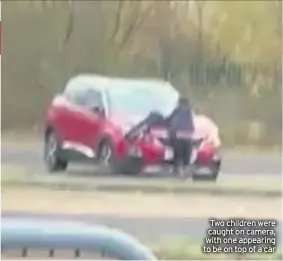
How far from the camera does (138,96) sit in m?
1.25

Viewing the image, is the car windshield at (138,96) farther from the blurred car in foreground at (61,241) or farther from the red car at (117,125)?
the blurred car in foreground at (61,241)

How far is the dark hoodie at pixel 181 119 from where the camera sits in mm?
1253

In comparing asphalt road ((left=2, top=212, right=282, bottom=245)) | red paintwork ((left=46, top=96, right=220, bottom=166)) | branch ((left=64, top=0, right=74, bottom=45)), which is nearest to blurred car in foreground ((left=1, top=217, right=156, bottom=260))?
asphalt road ((left=2, top=212, right=282, bottom=245))

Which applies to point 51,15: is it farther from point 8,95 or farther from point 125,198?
point 125,198

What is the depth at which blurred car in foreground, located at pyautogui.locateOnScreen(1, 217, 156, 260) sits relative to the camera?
1226mm

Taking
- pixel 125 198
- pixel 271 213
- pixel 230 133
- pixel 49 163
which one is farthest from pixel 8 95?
pixel 271 213

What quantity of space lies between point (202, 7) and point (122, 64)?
0.55ft

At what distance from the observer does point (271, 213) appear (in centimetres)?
125

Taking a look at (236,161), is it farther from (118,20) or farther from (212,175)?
(118,20)

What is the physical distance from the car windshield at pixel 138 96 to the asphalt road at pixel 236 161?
13 cm

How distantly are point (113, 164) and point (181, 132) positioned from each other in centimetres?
13

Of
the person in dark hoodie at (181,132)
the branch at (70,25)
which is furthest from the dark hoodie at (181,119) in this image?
the branch at (70,25)

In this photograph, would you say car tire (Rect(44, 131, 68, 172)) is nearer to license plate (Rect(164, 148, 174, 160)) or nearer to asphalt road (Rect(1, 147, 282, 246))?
asphalt road (Rect(1, 147, 282, 246))

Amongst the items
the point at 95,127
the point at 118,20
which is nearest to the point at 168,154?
the point at 95,127
